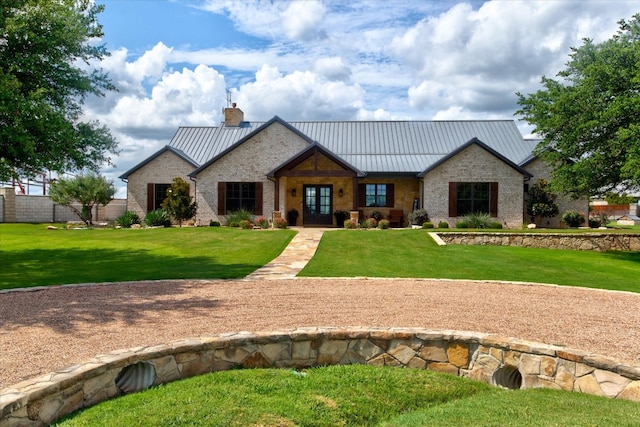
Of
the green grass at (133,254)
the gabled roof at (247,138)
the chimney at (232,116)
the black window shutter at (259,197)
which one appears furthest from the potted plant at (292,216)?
the chimney at (232,116)

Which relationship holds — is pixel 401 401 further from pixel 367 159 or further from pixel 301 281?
pixel 367 159

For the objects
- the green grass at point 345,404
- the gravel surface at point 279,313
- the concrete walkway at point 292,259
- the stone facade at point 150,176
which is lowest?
the green grass at point 345,404

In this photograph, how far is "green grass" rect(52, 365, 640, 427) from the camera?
4.54 metres

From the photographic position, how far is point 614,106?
Answer: 1522 centimetres

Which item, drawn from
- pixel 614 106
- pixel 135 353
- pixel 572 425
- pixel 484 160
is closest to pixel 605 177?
pixel 614 106

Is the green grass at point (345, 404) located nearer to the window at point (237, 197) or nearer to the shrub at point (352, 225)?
the shrub at point (352, 225)

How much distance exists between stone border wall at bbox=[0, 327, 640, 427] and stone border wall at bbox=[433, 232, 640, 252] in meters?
13.4

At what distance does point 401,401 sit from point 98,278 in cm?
786

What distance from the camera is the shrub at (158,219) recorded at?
989 inches

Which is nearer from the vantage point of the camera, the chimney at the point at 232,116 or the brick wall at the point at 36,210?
the brick wall at the point at 36,210

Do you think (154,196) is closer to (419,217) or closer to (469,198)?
(419,217)

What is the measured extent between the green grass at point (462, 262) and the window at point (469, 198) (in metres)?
6.61

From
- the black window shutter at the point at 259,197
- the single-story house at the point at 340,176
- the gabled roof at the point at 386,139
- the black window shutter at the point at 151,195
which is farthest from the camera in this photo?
the gabled roof at the point at 386,139

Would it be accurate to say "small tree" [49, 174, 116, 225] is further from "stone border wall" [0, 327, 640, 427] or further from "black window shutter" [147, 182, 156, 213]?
"stone border wall" [0, 327, 640, 427]
